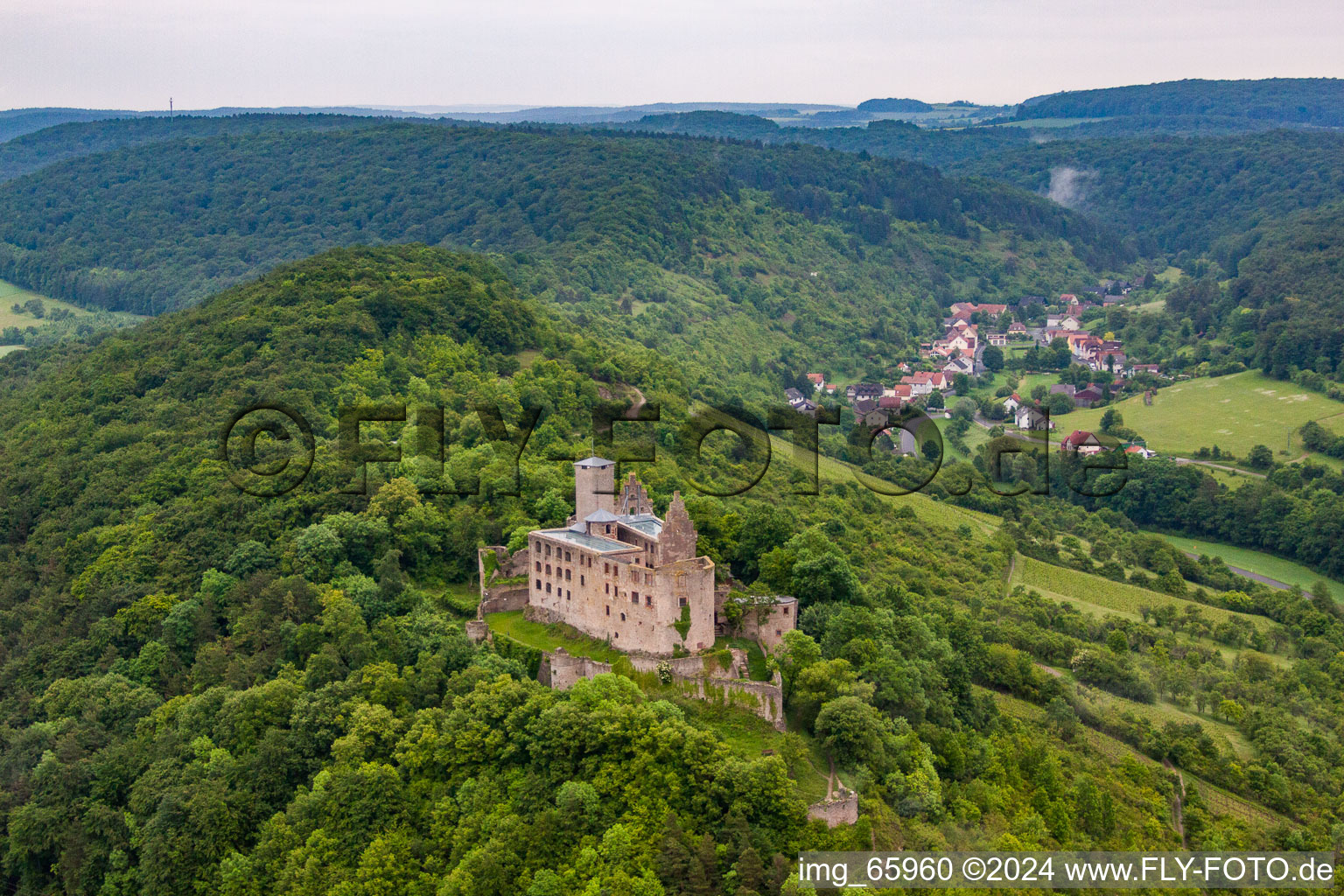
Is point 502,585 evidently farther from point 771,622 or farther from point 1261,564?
point 1261,564

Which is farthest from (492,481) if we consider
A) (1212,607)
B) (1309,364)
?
(1309,364)

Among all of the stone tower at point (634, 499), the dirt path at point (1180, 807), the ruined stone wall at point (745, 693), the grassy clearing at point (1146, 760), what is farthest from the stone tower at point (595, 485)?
the dirt path at point (1180, 807)

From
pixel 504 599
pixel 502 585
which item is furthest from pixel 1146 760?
pixel 502 585

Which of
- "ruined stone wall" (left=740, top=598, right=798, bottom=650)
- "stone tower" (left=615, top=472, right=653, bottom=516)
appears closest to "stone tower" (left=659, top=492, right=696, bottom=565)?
"ruined stone wall" (left=740, top=598, right=798, bottom=650)

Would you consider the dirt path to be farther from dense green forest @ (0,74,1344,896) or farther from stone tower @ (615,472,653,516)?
stone tower @ (615,472,653,516)

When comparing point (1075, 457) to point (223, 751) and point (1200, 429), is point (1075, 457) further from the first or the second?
point (223, 751)
